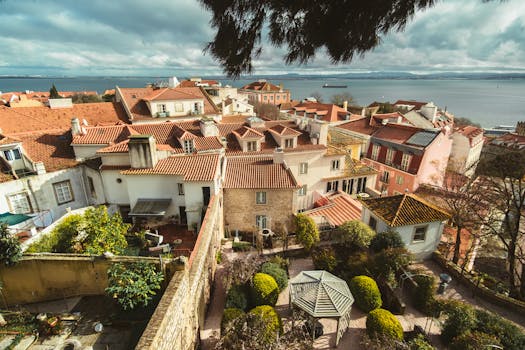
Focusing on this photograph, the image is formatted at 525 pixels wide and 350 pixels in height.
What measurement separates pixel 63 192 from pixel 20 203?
2287mm

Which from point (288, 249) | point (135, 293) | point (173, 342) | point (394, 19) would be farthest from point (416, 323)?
point (394, 19)

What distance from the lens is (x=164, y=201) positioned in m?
18.2

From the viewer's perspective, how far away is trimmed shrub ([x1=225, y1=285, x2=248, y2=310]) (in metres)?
13.5

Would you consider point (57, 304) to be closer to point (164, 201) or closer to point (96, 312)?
point (96, 312)

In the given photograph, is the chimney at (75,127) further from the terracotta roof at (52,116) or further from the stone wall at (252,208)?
the stone wall at (252,208)

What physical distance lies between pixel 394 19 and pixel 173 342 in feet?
33.7

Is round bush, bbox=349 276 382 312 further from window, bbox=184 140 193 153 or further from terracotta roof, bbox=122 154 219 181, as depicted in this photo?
window, bbox=184 140 193 153

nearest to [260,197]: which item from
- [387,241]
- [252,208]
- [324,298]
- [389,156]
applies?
[252,208]

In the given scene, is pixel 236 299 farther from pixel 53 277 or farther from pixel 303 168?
pixel 303 168

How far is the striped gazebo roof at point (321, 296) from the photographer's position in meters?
12.1

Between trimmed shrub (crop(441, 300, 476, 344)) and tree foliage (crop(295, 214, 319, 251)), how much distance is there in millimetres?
7880

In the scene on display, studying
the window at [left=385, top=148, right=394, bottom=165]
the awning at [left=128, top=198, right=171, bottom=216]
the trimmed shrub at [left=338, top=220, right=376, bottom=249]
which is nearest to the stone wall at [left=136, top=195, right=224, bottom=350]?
the awning at [left=128, top=198, right=171, bottom=216]

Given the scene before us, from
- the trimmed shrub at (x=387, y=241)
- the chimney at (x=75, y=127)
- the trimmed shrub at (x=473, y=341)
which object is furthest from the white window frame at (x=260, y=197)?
the chimney at (x=75, y=127)

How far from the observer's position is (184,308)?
32.3ft
